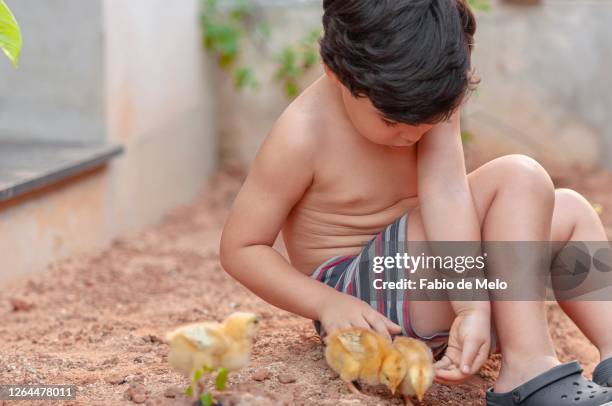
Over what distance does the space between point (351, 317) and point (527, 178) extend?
1.50 feet

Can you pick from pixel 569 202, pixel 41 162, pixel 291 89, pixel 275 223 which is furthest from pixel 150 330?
pixel 291 89

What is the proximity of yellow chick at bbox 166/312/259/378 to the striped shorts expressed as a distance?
0.43 m

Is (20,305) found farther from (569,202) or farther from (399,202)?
(569,202)

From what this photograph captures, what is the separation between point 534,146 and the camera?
5211 mm

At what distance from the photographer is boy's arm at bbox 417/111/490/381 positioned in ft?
5.81

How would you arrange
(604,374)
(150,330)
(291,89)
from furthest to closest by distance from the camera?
(291,89) → (150,330) → (604,374)

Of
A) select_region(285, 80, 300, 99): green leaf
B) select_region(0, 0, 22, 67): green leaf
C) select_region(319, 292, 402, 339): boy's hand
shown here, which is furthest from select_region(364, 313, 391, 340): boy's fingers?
select_region(285, 80, 300, 99): green leaf

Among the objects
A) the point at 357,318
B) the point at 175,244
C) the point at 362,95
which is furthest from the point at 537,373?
the point at 175,244

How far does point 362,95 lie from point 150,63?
8.16 feet

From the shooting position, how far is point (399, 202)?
206cm

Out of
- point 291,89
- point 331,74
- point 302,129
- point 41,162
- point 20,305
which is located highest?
point 331,74

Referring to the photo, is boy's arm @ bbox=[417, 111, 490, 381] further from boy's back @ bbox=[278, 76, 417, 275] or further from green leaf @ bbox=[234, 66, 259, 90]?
green leaf @ bbox=[234, 66, 259, 90]

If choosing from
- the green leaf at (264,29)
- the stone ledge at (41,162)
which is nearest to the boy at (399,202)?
the stone ledge at (41,162)

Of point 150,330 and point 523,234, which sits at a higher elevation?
point 523,234
